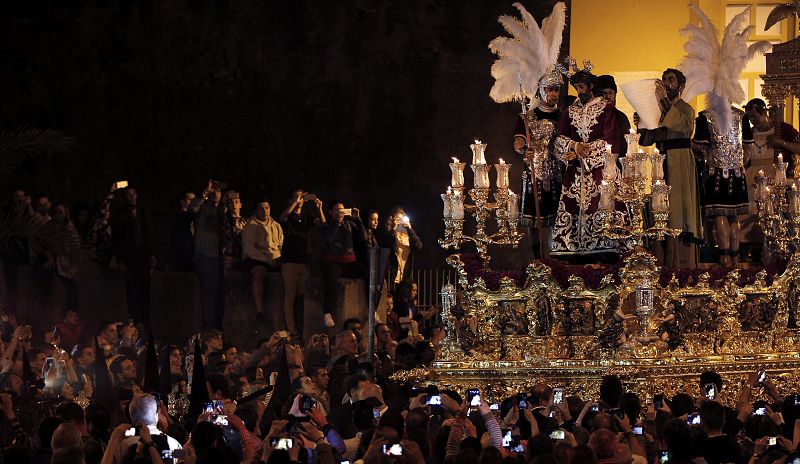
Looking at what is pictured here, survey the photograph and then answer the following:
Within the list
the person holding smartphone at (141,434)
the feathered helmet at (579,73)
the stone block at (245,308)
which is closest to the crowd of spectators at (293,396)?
the person holding smartphone at (141,434)

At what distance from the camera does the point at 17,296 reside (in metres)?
21.1

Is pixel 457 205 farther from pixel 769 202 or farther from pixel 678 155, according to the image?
pixel 769 202

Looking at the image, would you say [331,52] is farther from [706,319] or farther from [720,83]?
[706,319]

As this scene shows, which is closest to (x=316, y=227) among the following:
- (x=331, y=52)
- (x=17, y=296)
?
(x=17, y=296)

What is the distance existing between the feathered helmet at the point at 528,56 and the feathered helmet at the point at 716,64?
1572 mm

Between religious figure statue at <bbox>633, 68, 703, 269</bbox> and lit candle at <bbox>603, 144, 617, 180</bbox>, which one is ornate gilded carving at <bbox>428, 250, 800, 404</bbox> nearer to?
lit candle at <bbox>603, 144, 617, 180</bbox>

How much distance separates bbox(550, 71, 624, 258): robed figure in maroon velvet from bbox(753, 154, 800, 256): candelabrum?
1.53m

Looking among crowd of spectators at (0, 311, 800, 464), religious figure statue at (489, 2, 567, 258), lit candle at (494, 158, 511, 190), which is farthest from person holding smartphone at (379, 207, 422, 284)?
lit candle at (494, 158, 511, 190)

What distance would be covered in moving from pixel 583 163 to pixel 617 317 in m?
1.78

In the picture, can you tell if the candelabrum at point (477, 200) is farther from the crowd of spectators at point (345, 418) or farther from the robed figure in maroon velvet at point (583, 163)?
the crowd of spectators at point (345, 418)

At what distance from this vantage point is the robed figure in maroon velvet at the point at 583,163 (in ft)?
53.3

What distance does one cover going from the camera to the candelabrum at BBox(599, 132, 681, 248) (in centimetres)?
1472

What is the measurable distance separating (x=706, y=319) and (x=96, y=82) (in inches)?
560

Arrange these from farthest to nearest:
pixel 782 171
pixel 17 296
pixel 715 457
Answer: pixel 17 296 < pixel 782 171 < pixel 715 457
